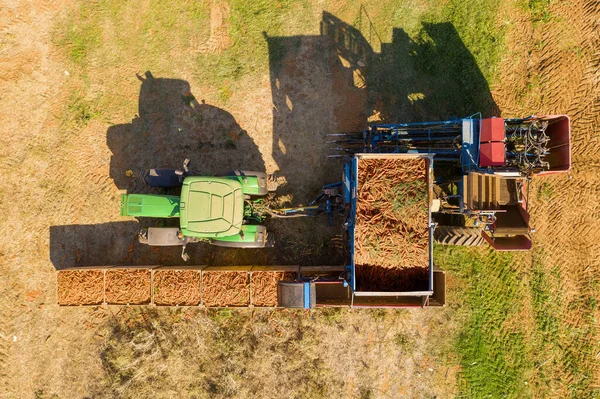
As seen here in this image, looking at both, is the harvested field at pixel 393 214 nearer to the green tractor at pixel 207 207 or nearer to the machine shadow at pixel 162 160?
the green tractor at pixel 207 207

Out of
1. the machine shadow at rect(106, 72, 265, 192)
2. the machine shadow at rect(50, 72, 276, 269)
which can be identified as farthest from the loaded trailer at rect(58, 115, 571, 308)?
the machine shadow at rect(106, 72, 265, 192)

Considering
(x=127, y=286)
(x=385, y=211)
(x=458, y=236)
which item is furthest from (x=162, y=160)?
(x=458, y=236)

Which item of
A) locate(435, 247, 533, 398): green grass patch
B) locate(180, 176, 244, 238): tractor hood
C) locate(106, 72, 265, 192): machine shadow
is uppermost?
locate(106, 72, 265, 192): machine shadow

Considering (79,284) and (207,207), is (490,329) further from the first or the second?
(79,284)

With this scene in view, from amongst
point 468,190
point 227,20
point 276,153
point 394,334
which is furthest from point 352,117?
point 394,334

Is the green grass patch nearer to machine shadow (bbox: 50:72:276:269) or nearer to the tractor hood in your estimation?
the tractor hood

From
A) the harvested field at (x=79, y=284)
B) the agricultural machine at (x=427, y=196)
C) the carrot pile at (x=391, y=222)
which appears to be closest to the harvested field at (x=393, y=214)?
the carrot pile at (x=391, y=222)
